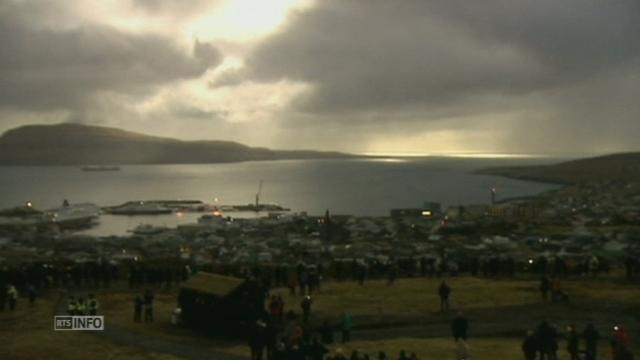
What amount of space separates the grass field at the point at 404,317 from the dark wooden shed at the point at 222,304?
0.67 m

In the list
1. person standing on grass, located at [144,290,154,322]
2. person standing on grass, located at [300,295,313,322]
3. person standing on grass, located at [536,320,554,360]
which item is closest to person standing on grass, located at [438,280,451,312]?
person standing on grass, located at [300,295,313,322]

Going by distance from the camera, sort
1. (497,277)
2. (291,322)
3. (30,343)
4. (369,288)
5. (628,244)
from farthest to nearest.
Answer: (628,244), (497,277), (369,288), (291,322), (30,343)

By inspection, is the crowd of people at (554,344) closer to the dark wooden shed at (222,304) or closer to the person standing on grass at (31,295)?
the dark wooden shed at (222,304)

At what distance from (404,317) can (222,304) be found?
7.07 m

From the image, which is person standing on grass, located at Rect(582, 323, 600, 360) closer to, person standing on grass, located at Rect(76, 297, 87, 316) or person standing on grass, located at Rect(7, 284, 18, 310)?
person standing on grass, located at Rect(76, 297, 87, 316)

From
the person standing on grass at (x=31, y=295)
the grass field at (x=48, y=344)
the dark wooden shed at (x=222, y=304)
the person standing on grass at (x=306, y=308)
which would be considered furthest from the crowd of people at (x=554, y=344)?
the person standing on grass at (x=31, y=295)

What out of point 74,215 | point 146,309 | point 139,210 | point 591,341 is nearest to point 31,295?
point 146,309

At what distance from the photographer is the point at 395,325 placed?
76.4 feet

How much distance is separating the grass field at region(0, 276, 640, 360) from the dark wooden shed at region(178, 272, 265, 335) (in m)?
0.67

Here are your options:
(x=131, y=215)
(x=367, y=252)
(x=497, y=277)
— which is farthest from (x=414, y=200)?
(x=497, y=277)

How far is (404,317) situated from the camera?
24188 mm

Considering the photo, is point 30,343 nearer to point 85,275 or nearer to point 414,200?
point 85,275

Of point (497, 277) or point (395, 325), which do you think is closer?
point (395, 325)

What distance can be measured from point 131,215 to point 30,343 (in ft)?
467
